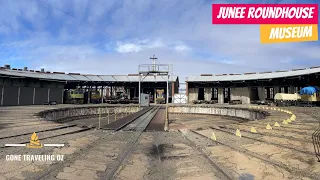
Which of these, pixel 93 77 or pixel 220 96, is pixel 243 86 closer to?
pixel 220 96

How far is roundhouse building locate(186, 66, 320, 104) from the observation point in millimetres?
40188

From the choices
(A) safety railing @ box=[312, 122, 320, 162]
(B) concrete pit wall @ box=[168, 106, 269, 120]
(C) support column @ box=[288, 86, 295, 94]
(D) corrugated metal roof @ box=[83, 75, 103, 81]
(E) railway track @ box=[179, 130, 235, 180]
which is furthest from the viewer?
(D) corrugated metal roof @ box=[83, 75, 103, 81]

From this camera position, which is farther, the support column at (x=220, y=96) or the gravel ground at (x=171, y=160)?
the support column at (x=220, y=96)

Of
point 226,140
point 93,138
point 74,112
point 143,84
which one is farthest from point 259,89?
point 93,138

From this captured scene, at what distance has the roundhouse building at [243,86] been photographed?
132 ft

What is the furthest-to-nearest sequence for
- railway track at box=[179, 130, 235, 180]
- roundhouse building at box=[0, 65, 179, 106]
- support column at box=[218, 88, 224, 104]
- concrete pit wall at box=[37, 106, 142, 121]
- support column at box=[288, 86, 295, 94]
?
A: support column at box=[218, 88, 224, 104], support column at box=[288, 86, 295, 94], roundhouse building at box=[0, 65, 179, 106], concrete pit wall at box=[37, 106, 142, 121], railway track at box=[179, 130, 235, 180]

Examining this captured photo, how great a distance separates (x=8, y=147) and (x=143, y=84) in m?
47.8

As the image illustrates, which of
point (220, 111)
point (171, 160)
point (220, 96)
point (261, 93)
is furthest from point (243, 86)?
point (171, 160)

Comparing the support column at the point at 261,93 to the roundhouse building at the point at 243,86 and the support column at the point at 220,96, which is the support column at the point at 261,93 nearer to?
the roundhouse building at the point at 243,86

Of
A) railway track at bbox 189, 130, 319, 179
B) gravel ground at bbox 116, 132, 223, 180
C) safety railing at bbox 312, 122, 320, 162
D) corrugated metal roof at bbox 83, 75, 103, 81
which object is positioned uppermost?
corrugated metal roof at bbox 83, 75, 103, 81

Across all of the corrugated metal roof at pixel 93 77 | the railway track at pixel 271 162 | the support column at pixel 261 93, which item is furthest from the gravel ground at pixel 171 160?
the corrugated metal roof at pixel 93 77

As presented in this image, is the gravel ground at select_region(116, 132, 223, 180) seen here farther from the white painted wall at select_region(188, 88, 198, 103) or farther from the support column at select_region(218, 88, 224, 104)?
the white painted wall at select_region(188, 88, 198, 103)

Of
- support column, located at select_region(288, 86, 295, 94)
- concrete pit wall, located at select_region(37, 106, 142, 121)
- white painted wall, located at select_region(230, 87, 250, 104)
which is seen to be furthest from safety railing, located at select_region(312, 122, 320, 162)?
white painted wall, located at select_region(230, 87, 250, 104)

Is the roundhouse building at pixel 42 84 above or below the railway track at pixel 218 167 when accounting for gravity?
above
